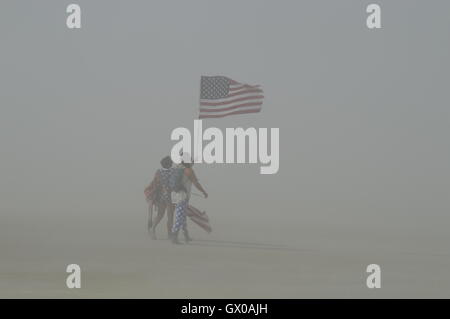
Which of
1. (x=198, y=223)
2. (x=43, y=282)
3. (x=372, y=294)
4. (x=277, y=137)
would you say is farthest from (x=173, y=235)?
(x=372, y=294)

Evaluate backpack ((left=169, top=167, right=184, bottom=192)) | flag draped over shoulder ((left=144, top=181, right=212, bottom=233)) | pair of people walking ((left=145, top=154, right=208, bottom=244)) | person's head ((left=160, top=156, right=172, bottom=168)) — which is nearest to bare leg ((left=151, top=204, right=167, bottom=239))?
pair of people walking ((left=145, top=154, right=208, bottom=244))

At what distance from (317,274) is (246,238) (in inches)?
112

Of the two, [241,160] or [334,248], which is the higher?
[241,160]

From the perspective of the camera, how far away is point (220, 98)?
45.6 ft

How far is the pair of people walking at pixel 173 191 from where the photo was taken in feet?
45.8

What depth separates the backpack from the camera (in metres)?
14.0

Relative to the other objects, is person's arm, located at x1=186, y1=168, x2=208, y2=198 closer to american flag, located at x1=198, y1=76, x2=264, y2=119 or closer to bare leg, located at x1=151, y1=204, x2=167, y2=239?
bare leg, located at x1=151, y1=204, x2=167, y2=239

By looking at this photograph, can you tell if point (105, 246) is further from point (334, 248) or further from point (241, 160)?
point (334, 248)

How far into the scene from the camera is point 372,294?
10.9 meters

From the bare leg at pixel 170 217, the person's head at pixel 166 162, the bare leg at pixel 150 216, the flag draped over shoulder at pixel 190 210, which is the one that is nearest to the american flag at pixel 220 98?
the person's head at pixel 166 162

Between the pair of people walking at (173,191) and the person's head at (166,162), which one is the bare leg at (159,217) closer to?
the pair of people walking at (173,191)

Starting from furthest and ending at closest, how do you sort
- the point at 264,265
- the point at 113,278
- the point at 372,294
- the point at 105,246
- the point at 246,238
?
the point at 246,238 → the point at 105,246 → the point at 264,265 → the point at 113,278 → the point at 372,294

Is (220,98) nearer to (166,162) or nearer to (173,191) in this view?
(166,162)

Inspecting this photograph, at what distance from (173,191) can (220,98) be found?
A: 163 centimetres
